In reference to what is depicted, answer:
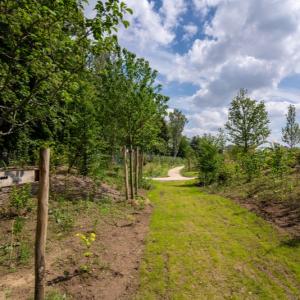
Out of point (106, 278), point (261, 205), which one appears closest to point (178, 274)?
point (106, 278)

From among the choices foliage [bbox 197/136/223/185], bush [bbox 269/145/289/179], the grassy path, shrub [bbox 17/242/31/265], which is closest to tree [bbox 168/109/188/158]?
foliage [bbox 197/136/223/185]

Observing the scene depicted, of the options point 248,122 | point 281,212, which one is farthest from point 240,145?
point 281,212

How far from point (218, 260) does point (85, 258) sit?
276 cm

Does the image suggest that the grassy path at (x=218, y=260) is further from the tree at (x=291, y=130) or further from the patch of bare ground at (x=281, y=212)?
the tree at (x=291, y=130)

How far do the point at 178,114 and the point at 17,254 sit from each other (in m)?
39.5

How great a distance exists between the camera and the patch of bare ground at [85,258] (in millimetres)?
3848

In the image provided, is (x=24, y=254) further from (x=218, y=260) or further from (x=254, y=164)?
(x=254, y=164)

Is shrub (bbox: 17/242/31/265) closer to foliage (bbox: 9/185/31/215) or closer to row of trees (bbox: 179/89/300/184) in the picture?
foliage (bbox: 9/185/31/215)

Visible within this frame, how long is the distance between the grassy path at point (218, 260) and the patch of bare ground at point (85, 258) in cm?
38

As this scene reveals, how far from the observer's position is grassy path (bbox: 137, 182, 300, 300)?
13.1 ft

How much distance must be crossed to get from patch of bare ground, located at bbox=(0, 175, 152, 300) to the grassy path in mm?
385

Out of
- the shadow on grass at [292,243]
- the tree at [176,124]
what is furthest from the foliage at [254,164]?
the tree at [176,124]

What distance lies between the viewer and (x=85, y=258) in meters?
4.83

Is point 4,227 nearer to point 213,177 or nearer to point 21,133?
point 21,133
